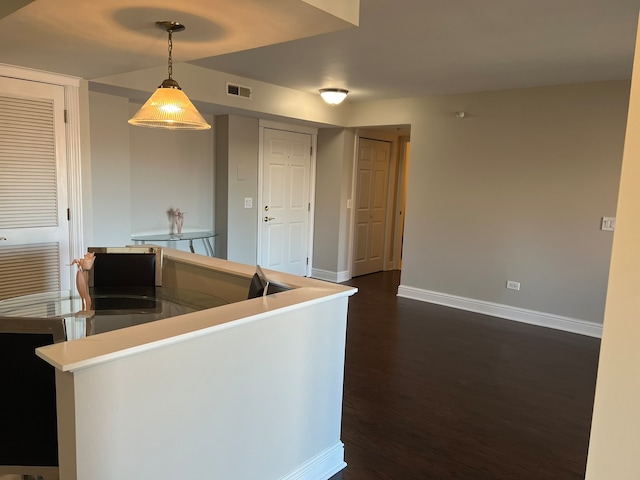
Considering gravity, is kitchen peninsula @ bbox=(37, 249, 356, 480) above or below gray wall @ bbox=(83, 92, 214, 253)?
below

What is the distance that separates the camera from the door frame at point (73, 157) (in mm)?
3211

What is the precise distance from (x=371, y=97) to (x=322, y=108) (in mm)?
619

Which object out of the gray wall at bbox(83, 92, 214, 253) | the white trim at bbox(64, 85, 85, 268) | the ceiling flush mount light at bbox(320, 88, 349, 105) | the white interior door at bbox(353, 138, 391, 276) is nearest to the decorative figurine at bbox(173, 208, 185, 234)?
the gray wall at bbox(83, 92, 214, 253)

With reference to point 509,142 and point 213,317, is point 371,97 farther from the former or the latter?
point 213,317

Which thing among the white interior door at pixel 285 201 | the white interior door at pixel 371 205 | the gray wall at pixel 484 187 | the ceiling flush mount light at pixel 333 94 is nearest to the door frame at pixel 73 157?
the gray wall at pixel 484 187

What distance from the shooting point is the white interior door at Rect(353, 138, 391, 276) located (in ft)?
21.5

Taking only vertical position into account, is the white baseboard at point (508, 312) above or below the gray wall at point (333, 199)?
below

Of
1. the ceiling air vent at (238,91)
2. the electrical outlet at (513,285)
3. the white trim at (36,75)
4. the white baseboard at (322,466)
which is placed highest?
the ceiling air vent at (238,91)

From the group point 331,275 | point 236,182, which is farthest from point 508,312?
point 236,182

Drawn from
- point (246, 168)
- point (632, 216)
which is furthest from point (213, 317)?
point (246, 168)

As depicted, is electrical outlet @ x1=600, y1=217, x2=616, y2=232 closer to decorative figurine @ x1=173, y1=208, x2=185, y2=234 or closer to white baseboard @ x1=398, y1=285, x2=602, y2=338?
white baseboard @ x1=398, y1=285, x2=602, y2=338

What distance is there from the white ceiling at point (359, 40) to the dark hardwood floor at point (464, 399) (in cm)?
215

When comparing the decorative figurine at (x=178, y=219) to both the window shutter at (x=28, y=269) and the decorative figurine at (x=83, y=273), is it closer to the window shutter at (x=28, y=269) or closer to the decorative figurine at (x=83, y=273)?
the window shutter at (x=28, y=269)

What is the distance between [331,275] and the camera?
642 centimetres
